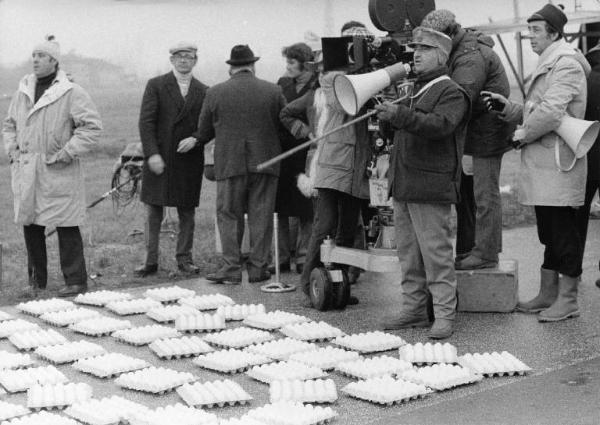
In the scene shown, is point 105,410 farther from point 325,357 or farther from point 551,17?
point 551,17

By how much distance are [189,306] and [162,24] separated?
701cm

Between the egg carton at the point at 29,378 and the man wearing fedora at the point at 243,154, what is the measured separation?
3.31 m

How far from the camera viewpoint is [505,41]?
2294 cm

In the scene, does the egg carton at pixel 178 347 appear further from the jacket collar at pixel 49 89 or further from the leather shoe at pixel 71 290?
the jacket collar at pixel 49 89

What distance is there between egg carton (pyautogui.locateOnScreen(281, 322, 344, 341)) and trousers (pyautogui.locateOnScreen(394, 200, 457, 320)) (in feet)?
2.18

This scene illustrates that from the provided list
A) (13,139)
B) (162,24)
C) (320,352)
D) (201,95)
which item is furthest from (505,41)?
(320,352)

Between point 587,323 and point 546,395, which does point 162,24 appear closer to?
point 587,323

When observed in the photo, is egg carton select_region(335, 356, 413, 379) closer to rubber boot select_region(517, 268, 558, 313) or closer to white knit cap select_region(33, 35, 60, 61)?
rubber boot select_region(517, 268, 558, 313)

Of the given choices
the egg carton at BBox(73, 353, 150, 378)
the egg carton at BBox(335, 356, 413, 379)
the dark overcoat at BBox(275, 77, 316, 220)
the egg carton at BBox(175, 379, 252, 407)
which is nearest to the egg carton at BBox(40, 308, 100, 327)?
the egg carton at BBox(73, 353, 150, 378)

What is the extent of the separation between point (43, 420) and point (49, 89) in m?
4.35

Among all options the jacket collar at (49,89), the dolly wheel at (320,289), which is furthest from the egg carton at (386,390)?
the jacket collar at (49,89)

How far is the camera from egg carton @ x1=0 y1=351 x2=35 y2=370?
645cm

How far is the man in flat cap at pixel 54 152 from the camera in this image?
8.97 m

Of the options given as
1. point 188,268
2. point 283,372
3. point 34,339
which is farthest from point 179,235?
point 283,372
